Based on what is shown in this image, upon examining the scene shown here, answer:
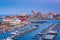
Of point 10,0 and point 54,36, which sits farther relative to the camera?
point 10,0

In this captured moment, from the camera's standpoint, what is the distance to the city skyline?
2201 millimetres

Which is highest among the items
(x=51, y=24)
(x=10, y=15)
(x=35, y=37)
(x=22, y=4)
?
(x=22, y=4)

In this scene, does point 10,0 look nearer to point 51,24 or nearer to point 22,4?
point 22,4

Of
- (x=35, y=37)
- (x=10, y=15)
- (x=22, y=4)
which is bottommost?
(x=35, y=37)

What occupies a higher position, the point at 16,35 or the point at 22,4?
the point at 22,4

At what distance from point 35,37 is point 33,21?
0.22 m

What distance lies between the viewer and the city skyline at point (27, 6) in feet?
7.22

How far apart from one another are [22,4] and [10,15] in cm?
22

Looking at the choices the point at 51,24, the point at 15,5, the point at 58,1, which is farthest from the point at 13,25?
the point at 58,1

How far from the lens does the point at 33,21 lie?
2.23 m

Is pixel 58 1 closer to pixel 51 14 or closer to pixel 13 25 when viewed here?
pixel 51 14

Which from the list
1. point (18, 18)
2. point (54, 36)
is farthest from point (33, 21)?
point (54, 36)

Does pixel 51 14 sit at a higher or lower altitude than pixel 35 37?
higher

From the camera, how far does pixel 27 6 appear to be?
2230 mm
